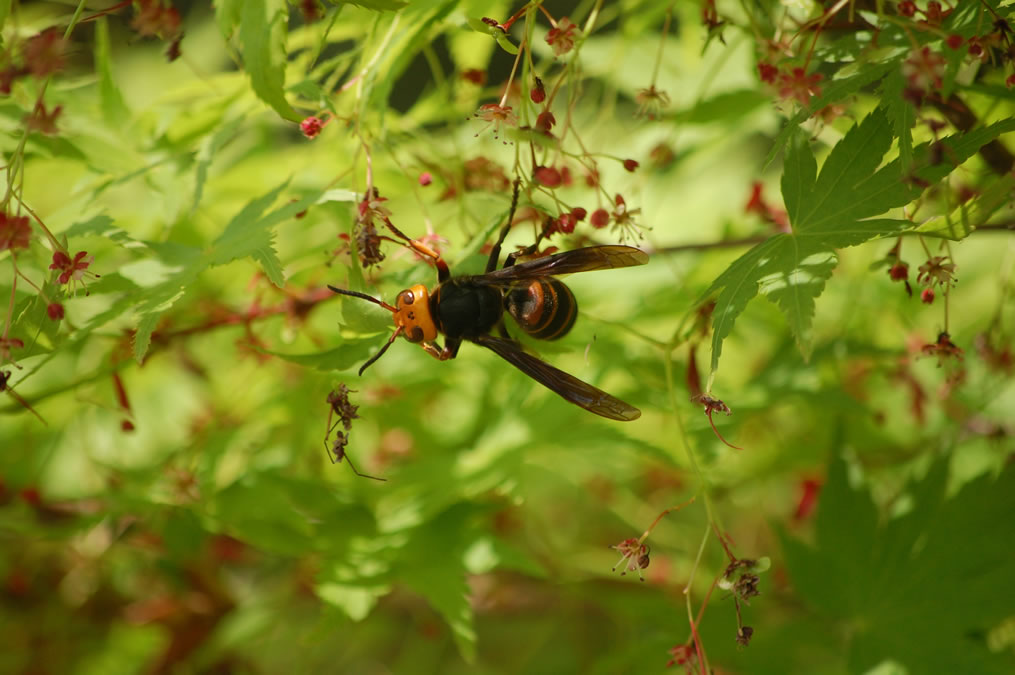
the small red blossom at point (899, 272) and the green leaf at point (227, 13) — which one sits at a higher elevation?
the green leaf at point (227, 13)

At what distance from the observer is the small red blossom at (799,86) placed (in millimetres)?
775

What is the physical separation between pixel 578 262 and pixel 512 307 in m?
0.14

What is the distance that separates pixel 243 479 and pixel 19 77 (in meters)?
0.62

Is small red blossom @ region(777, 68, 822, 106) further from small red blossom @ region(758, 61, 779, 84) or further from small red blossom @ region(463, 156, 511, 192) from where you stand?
small red blossom @ region(463, 156, 511, 192)

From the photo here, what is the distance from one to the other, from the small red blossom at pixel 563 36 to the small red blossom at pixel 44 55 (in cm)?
50

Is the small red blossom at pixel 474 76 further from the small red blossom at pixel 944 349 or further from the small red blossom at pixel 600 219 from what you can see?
the small red blossom at pixel 944 349

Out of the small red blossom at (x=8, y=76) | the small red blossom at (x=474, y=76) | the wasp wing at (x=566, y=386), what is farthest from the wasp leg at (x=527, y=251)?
the small red blossom at (x=8, y=76)

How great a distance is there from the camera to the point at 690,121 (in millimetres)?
1217

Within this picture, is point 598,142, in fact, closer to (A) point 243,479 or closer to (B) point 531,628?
(A) point 243,479

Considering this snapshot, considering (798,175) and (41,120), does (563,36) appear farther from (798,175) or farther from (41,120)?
(41,120)

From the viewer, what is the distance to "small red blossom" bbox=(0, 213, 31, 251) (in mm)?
765

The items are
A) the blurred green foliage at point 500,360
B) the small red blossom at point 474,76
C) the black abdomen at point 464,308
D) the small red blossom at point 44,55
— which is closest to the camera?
the small red blossom at point 44,55

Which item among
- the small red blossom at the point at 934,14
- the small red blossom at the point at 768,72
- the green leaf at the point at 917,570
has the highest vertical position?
the small red blossom at the point at 934,14

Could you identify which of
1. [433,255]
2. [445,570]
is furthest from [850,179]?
[445,570]
